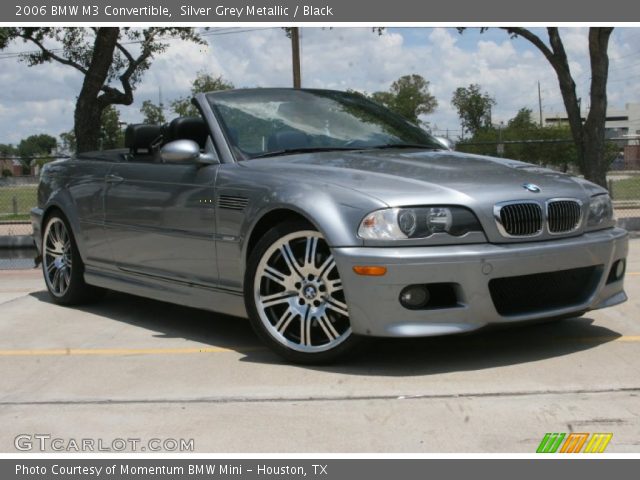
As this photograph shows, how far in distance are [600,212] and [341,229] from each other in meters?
1.56

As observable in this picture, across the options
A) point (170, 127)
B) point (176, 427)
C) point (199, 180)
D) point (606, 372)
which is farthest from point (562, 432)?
point (170, 127)

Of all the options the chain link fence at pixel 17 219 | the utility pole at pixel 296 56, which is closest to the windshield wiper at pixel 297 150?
the chain link fence at pixel 17 219

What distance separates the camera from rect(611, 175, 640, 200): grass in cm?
1744

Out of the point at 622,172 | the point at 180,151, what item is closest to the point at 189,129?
the point at 180,151

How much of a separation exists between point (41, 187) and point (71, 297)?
103 cm

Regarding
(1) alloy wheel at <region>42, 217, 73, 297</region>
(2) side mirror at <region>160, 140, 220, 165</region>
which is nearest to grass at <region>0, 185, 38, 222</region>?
(1) alloy wheel at <region>42, 217, 73, 297</region>

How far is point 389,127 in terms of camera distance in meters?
6.14

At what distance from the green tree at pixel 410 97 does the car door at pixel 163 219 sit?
56.0 metres

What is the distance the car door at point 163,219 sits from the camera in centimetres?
540

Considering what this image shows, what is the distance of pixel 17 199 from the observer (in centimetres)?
2134

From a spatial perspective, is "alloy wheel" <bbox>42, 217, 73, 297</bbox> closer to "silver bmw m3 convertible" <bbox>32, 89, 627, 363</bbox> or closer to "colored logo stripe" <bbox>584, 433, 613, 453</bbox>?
"silver bmw m3 convertible" <bbox>32, 89, 627, 363</bbox>

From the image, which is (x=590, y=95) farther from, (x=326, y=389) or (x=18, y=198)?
(x=18, y=198)

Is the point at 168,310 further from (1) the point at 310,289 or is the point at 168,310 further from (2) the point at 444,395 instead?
(2) the point at 444,395

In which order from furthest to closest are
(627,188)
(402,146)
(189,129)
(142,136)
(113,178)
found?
(627,188) < (142,136) < (113,178) < (189,129) < (402,146)
